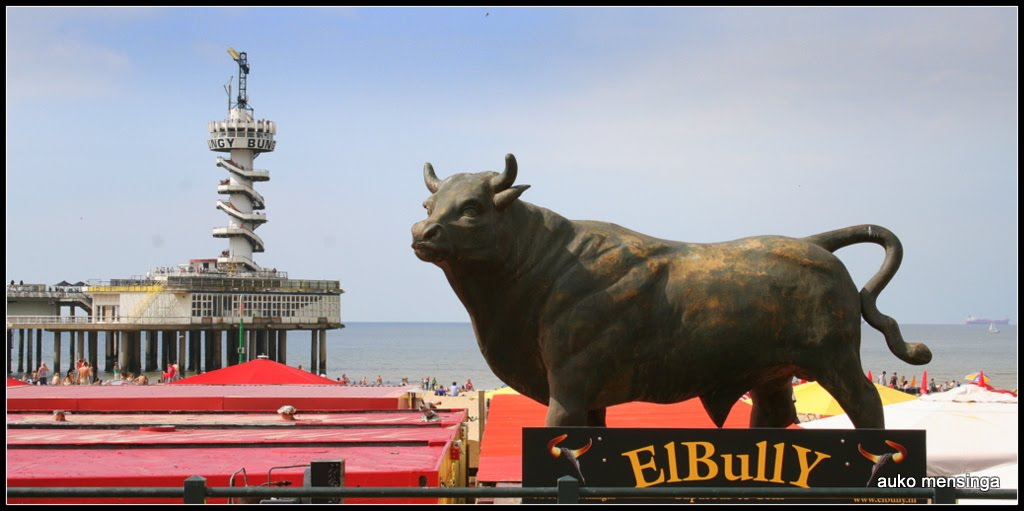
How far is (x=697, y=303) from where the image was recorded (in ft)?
24.4

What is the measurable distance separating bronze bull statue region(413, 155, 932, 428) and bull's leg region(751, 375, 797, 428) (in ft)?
1.46

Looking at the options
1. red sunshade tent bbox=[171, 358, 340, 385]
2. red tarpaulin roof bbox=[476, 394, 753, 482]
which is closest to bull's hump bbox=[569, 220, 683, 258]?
red tarpaulin roof bbox=[476, 394, 753, 482]

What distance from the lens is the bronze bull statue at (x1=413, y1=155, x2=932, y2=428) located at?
24.1ft

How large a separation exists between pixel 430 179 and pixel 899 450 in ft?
11.6

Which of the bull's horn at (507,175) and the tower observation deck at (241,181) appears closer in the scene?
the bull's horn at (507,175)

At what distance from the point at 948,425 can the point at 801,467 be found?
826 cm

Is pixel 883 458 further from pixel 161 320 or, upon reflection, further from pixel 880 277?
pixel 161 320

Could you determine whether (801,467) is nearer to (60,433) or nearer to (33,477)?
(33,477)

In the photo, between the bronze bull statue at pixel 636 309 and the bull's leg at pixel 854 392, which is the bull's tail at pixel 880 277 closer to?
the bronze bull statue at pixel 636 309

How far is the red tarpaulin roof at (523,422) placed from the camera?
33.9 feet

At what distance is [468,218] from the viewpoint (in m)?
7.27

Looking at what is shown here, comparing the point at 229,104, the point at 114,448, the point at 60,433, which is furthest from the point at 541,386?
the point at 229,104

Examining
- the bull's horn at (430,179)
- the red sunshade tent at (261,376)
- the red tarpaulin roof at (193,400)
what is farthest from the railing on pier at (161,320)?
the bull's horn at (430,179)

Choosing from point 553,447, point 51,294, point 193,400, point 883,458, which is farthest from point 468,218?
point 51,294
